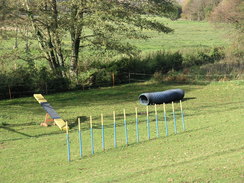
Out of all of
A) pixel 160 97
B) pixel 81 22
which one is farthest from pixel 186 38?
pixel 160 97

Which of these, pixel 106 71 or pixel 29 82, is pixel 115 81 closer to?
pixel 106 71

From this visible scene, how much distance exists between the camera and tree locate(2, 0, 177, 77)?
27.8 m

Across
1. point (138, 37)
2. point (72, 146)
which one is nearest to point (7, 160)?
point (72, 146)

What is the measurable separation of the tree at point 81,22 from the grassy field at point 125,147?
16.4 feet

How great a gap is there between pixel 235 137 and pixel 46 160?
21.6ft

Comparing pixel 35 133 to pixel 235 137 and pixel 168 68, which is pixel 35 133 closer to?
pixel 235 137

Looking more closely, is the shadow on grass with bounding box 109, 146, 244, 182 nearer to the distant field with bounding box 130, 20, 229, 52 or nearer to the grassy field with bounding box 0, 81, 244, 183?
the grassy field with bounding box 0, 81, 244, 183

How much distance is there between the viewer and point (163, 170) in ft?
36.7

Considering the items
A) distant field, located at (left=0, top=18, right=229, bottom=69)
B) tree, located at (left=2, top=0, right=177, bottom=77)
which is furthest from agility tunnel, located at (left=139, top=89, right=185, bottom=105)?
distant field, located at (left=0, top=18, right=229, bottom=69)

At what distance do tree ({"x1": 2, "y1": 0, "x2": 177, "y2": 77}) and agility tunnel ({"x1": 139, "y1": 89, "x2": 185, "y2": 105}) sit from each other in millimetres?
6386

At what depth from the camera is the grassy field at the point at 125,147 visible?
11125 millimetres

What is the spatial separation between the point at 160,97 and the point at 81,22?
770 centimetres

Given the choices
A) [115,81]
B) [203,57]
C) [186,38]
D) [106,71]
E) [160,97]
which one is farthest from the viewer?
[186,38]

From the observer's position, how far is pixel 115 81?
105 feet
